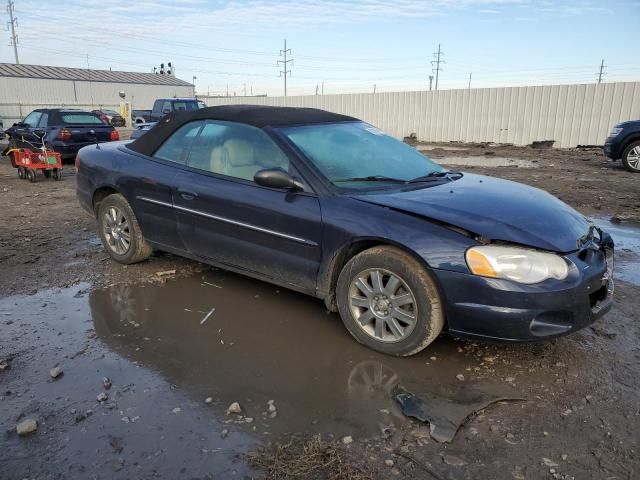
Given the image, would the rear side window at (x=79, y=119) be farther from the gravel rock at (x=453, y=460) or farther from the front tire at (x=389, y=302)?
the gravel rock at (x=453, y=460)

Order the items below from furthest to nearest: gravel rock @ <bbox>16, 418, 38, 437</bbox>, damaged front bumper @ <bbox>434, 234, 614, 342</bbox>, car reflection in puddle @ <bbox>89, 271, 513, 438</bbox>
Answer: damaged front bumper @ <bbox>434, 234, 614, 342</bbox> → car reflection in puddle @ <bbox>89, 271, 513, 438</bbox> → gravel rock @ <bbox>16, 418, 38, 437</bbox>

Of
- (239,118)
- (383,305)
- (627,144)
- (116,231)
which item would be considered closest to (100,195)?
(116,231)

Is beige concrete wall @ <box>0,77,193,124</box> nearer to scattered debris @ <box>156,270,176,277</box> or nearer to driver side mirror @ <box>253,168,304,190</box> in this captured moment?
scattered debris @ <box>156,270,176,277</box>

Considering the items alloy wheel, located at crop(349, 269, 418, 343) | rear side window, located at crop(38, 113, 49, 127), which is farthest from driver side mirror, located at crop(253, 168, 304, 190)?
rear side window, located at crop(38, 113, 49, 127)

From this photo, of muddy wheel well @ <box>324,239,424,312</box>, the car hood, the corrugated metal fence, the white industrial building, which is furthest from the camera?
the white industrial building

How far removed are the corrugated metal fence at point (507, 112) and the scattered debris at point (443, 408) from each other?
19.1 meters

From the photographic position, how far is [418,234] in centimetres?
315

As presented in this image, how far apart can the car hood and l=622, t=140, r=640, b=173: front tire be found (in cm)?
998

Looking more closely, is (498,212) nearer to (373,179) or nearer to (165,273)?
(373,179)

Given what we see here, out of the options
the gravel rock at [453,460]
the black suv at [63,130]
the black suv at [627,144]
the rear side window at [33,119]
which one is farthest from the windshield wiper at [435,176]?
the rear side window at [33,119]

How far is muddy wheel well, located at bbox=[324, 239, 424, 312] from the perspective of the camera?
11.2 feet

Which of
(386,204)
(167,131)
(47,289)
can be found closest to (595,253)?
(386,204)

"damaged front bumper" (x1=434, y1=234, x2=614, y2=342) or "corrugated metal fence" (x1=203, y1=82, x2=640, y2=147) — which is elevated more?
"corrugated metal fence" (x1=203, y1=82, x2=640, y2=147)

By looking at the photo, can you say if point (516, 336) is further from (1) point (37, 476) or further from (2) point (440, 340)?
(1) point (37, 476)
